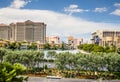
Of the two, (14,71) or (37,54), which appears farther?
(37,54)

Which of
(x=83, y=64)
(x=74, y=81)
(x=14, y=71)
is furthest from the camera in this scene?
(x=83, y=64)

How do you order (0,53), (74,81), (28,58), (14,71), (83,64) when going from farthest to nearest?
1. (0,53)
2. (28,58)
3. (83,64)
4. (74,81)
5. (14,71)

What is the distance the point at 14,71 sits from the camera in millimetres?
27016

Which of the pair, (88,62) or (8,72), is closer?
(8,72)

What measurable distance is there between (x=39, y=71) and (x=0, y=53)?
452 inches

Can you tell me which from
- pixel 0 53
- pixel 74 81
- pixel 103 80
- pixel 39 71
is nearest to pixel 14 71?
pixel 74 81

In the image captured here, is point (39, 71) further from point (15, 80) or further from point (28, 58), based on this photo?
point (15, 80)

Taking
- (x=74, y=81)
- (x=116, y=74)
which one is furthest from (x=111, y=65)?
(x=74, y=81)

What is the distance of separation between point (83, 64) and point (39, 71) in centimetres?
704

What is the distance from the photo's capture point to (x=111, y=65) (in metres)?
55.9

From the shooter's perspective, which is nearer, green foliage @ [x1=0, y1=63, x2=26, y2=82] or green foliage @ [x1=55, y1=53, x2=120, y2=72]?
green foliage @ [x1=0, y1=63, x2=26, y2=82]

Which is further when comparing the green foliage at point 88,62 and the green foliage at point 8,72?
the green foliage at point 88,62

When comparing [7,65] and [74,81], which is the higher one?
[7,65]

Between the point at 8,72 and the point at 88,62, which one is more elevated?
the point at 8,72
